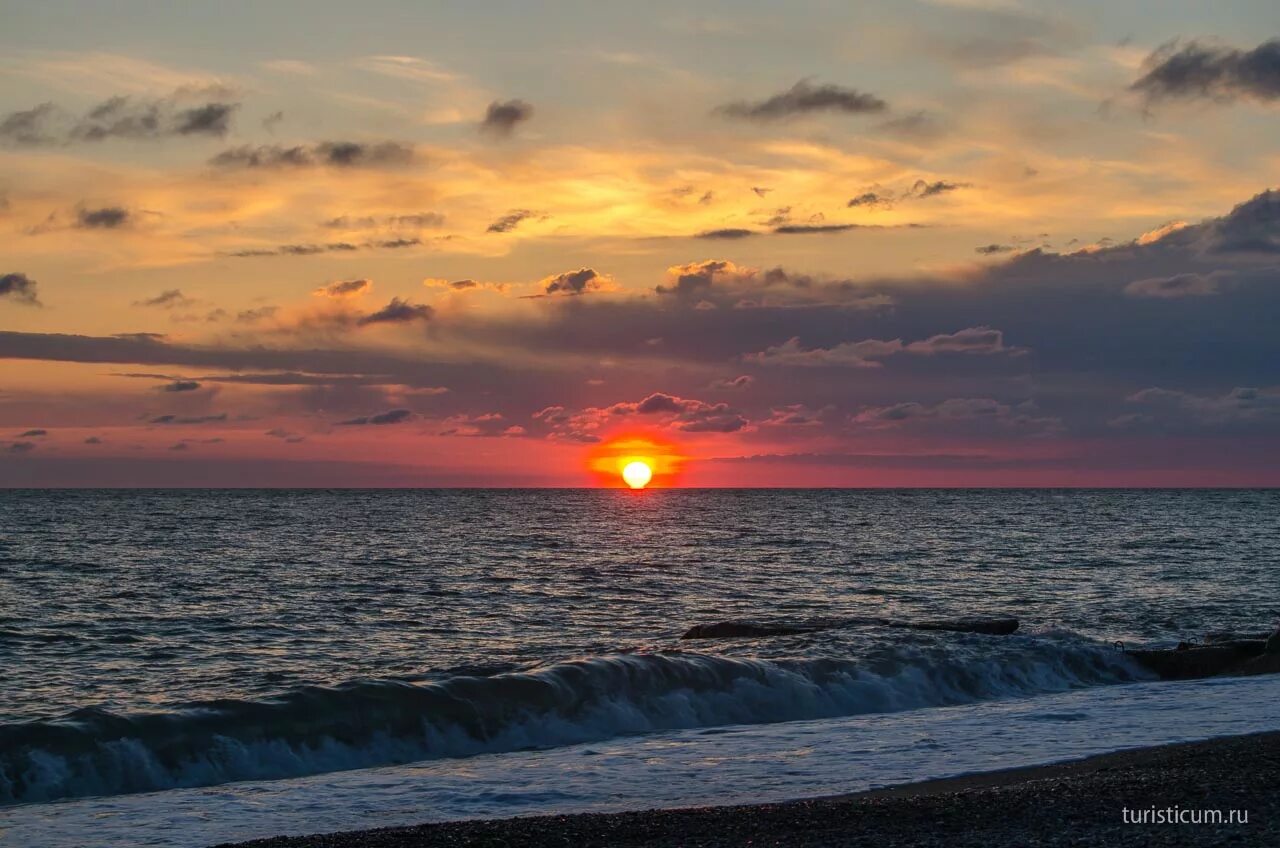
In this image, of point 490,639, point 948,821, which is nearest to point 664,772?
point 948,821

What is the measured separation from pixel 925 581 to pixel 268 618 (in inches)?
1219

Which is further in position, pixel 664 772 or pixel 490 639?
pixel 490 639

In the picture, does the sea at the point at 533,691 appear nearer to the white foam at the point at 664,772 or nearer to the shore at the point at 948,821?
the white foam at the point at 664,772

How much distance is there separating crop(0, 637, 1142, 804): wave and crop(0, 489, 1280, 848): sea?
5 cm

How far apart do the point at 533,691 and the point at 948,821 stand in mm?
10790

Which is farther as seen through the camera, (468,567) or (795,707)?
(468,567)

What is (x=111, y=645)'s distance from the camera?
32344 millimetres

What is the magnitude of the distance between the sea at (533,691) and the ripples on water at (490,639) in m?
0.09

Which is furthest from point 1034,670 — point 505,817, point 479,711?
point 505,817

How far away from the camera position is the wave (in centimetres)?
1847

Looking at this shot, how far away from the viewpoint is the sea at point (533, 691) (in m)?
16.8

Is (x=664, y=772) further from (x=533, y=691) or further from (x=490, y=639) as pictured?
(x=490, y=639)

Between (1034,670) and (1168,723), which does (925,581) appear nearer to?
(1034,670)

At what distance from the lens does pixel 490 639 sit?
3462cm
